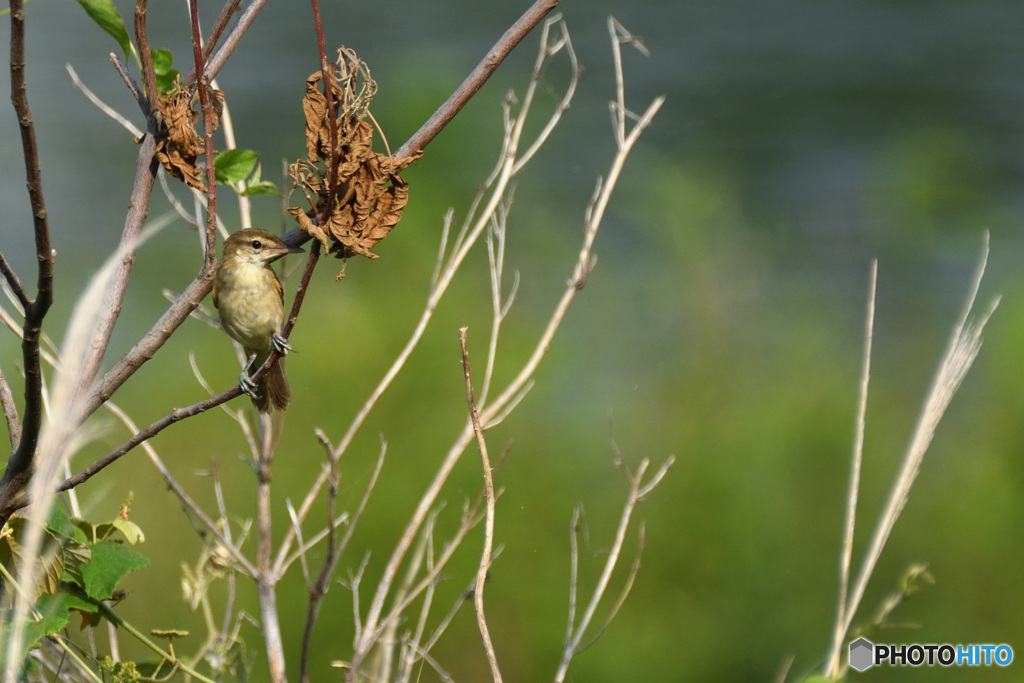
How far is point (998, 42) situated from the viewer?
26.5 feet

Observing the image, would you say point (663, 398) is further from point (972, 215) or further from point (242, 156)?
point (242, 156)

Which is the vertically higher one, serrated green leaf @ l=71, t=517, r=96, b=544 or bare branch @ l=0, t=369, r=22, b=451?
bare branch @ l=0, t=369, r=22, b=451

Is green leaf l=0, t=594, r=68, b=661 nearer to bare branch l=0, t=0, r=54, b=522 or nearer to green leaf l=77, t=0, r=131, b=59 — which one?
bare branch l=0, t=0, r=54, b=522

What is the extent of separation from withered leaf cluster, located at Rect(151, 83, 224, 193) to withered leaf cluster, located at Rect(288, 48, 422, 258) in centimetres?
12

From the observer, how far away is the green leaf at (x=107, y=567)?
116cm

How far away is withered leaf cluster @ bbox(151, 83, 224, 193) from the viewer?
1.08m

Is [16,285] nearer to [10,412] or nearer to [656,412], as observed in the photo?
[10,412]

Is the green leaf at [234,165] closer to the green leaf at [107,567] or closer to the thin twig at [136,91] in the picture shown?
the thin twig at [136,91]

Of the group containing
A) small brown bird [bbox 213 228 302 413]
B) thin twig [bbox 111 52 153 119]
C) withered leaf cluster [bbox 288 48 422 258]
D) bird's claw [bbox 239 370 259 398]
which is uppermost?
thin twig [bbox 111 52 153 119]

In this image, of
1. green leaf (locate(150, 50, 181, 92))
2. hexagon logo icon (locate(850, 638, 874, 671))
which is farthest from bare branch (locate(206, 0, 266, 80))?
hexagon logo icon (locate(850, 638, 874, 671))

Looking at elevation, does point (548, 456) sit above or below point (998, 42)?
below

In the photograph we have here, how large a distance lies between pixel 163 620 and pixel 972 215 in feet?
12.3

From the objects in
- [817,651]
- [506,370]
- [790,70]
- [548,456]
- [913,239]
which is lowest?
[817,651]

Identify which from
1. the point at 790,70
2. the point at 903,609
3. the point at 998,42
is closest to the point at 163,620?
the point at 903,609
